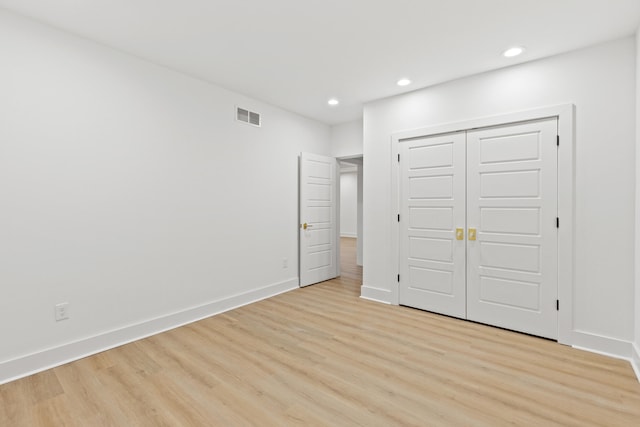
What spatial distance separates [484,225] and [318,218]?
253 centimetres

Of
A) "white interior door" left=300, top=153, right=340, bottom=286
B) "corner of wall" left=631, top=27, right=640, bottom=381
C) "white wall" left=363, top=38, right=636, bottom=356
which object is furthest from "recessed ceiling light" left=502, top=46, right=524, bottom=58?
"white interior door" left=300, top=153, right=340, bottom=286

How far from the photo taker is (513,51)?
2811 millimetres

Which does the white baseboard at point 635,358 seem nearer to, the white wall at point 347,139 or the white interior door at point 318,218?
the white interior door at point 318,218

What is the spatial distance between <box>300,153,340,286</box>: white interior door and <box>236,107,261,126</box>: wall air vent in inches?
36.4

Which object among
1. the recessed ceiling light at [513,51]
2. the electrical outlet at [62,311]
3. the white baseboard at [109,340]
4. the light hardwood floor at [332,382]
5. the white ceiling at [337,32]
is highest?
the white ceiling at [337,32]

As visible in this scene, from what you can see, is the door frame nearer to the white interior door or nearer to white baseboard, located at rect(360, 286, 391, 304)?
white baseboard, located at rect(360, 286, 391, 304)

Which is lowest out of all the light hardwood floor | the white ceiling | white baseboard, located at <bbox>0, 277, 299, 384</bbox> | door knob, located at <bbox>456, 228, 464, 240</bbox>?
the light hardwood floor

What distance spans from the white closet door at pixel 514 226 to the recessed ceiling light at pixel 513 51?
67 centimetres

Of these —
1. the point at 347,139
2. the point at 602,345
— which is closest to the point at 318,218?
the point at 347,139

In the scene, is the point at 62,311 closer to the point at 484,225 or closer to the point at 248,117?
the point at 248,117

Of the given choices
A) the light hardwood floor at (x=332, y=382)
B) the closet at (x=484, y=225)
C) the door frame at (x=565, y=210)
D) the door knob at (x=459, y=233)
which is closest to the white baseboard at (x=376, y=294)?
the closet at (x=484, y=225)

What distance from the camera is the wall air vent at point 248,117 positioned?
393cm

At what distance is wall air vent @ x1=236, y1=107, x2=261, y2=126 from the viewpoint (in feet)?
12.9

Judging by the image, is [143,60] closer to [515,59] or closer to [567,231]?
[515,59]
